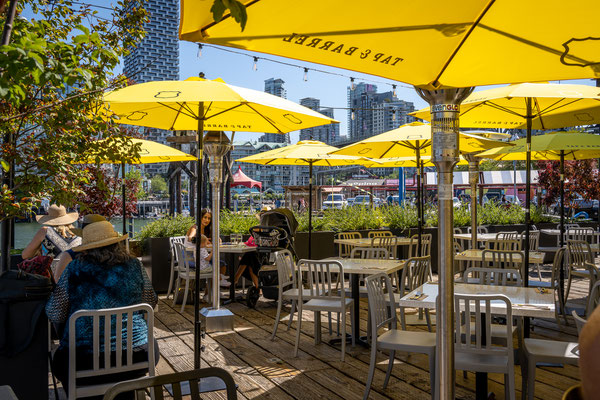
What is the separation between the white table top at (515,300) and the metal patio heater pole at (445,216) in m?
1.97

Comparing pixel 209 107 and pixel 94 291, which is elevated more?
pixel 209 107

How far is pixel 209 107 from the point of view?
564cm

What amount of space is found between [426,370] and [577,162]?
12.1m

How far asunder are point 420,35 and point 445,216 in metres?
0.70

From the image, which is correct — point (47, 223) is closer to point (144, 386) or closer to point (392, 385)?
point (392, 385)

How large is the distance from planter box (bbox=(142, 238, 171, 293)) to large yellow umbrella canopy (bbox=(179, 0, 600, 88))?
7.28 meters

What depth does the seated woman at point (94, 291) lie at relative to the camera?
10.8 feet

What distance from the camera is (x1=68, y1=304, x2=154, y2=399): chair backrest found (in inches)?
121

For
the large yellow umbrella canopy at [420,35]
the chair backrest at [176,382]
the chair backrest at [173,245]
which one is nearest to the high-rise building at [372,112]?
the chair backrest at [173,245]

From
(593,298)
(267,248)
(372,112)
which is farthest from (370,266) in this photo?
(372,112)

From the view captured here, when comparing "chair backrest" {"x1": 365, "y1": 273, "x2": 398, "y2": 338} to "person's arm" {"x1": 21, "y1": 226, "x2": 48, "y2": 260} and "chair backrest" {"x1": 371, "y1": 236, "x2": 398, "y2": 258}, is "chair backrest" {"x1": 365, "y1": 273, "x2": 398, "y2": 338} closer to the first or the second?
"person's arm" {"x1": 21, "y1": 226, "x2": 48, "y2": 260}

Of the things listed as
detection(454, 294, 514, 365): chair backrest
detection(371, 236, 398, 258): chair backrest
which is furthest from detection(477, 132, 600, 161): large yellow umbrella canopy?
detection(454, 294, 514, 365): chair backrest

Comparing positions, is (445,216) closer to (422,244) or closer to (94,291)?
(94,291)

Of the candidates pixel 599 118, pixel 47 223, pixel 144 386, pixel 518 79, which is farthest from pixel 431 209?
pixel 144 386
